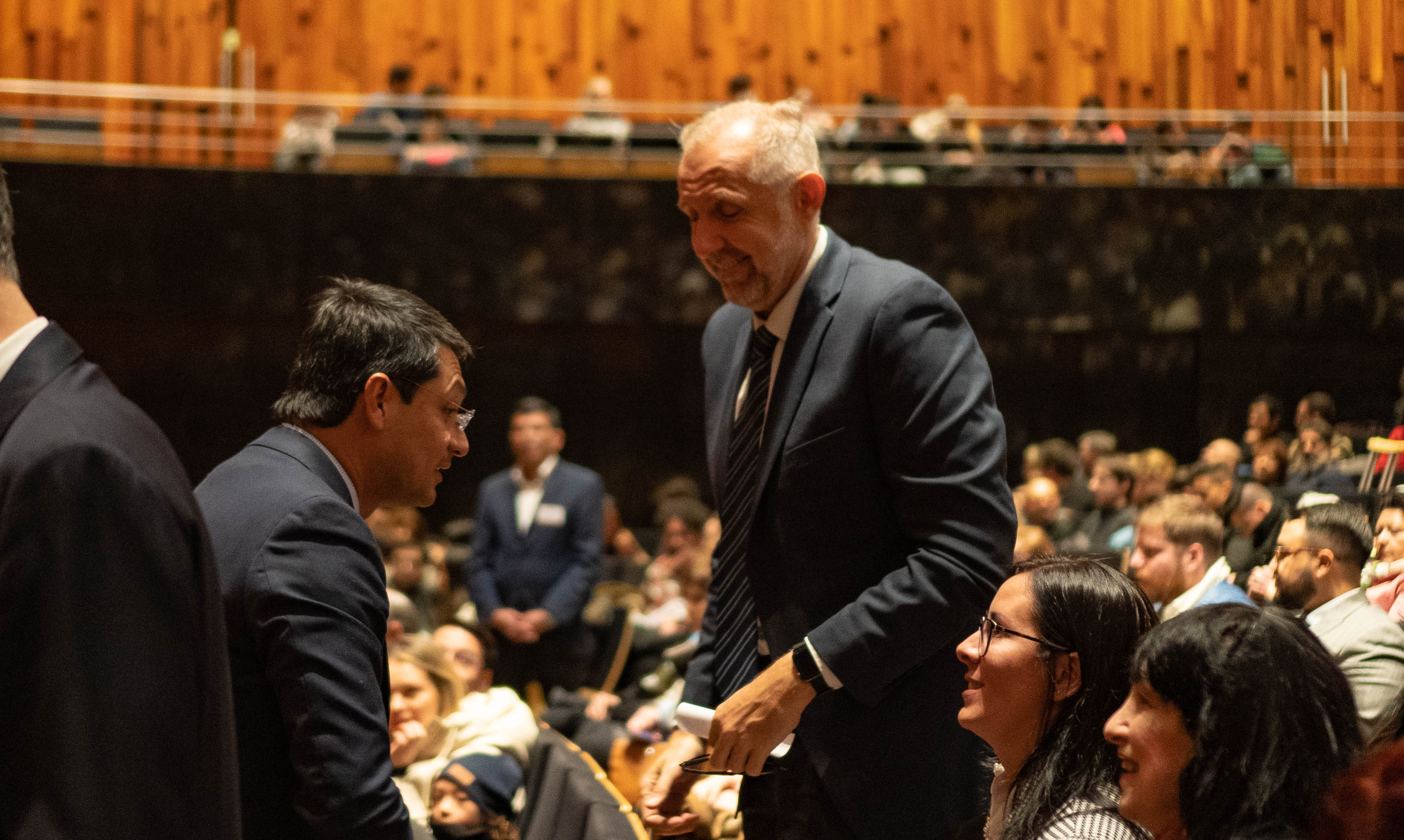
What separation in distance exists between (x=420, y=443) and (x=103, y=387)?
0.70 meters

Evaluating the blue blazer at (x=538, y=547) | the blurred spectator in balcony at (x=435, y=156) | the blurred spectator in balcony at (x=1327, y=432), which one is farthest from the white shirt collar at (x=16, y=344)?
the blurred spectator in balcony at (x=435, y=156)

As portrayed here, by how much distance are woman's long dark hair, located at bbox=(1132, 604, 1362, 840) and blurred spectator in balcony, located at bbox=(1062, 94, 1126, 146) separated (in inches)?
284

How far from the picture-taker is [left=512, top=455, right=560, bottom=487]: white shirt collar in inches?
223

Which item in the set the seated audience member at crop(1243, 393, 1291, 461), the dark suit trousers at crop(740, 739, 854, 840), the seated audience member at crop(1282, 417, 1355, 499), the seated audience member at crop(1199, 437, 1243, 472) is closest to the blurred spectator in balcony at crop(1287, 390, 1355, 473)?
the seated audience member at crop(1282, 417, 1355, 499)

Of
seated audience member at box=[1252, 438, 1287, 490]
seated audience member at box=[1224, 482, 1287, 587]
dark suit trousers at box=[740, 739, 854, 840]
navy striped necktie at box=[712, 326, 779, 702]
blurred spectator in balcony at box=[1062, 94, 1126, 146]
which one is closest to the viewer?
dark suit trousers at box=[740, 739, 854, 840]

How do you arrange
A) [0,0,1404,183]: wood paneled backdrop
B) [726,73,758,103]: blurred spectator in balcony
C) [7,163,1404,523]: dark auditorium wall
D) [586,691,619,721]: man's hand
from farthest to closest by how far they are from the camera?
[0,0,1404,183]: wood paneled backdrop, [726,73,758,103]: blurred spectator in balcony, [7,163,1404,523]: dark auditorium wall, [586,691,619,721]: man's hand

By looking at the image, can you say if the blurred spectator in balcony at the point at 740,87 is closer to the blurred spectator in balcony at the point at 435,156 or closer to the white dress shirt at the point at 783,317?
the blurred spectator in balcony at the point at 435,156

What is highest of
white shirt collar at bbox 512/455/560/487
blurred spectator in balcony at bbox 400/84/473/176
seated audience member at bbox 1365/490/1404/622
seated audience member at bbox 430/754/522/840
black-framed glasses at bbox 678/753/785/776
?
blurred spectator in balcony at bbox 400/84/473/176

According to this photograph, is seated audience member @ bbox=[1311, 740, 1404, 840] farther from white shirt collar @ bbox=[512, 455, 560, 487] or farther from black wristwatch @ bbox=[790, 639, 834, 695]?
Answer: white shirt collar @ bbox=[512, 455, 560, 487]

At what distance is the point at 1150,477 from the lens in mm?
6473

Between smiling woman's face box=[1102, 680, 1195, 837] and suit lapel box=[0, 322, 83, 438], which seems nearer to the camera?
suit lapel box=[0, 322, 83, 438]

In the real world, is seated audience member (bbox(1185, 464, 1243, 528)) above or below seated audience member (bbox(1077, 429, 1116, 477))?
above

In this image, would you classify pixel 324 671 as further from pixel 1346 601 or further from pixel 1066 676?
pixel 1346 601

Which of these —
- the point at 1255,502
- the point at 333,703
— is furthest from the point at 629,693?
the point at 333,703
